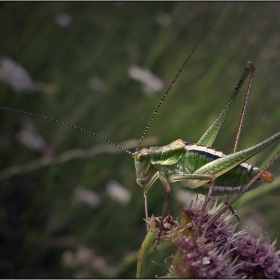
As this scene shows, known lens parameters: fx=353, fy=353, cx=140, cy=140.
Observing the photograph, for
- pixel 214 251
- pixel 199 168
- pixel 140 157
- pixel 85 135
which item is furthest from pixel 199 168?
pixel 85 135

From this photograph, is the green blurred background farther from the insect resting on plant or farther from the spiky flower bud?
the spiky flower bud

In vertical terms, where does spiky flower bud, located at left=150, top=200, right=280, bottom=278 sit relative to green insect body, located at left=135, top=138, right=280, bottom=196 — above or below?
below

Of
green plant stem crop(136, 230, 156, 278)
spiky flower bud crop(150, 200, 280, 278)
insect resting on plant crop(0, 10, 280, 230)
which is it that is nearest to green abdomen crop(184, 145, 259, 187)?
insect resting on plant crop(0, 10, 280, 230)

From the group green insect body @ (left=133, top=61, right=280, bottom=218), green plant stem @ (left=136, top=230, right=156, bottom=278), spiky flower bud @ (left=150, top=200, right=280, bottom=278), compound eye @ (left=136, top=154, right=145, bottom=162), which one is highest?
green insect body @ (left=133, top=61, right=280, bottom=218)

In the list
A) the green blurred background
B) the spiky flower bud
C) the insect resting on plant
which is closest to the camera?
the spiky flower bud

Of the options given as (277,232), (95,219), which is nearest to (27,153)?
(95,219)

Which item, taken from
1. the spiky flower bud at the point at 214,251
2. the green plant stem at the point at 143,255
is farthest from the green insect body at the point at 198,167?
the green plant stem at the point at 143,255

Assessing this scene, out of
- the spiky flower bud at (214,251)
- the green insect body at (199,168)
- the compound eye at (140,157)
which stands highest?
the green insect body at (199,168)

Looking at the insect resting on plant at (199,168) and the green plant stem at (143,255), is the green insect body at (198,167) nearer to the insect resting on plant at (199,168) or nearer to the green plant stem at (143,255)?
the insect resting on plant at (199,168)

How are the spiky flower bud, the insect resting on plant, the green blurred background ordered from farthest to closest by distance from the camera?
the green blurred background → the insect resting on plant → the spiky flower bud
